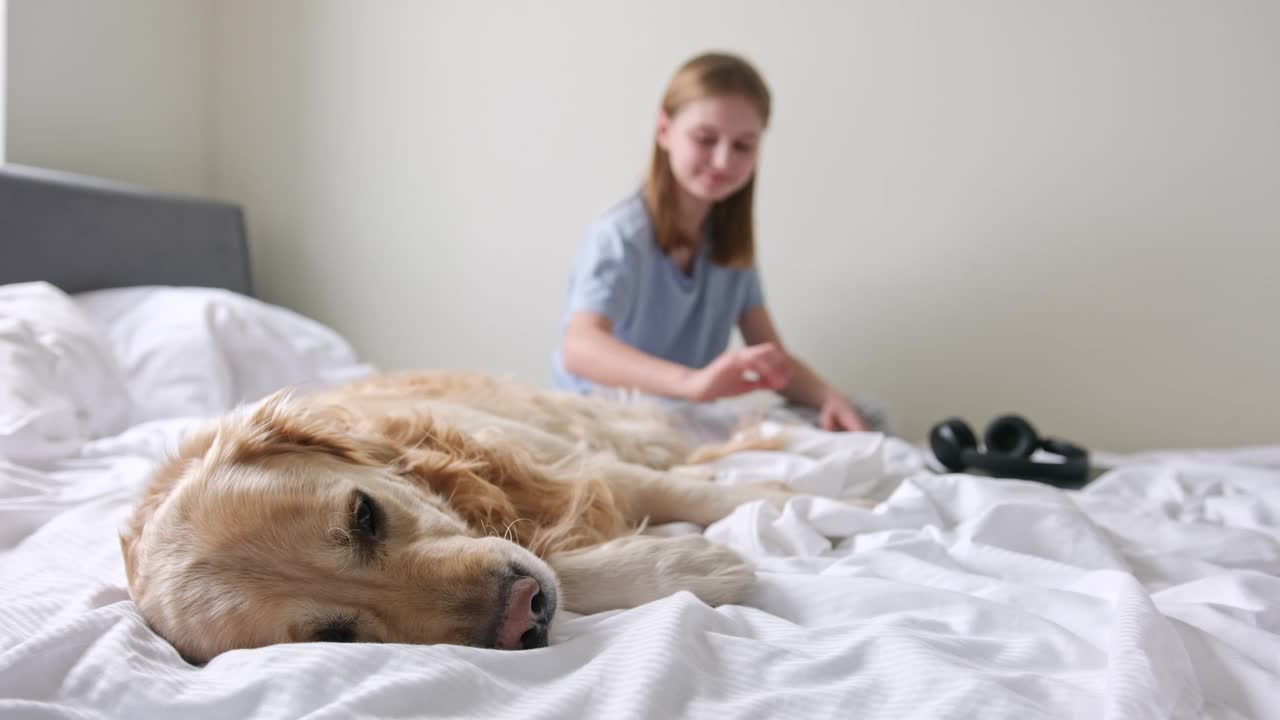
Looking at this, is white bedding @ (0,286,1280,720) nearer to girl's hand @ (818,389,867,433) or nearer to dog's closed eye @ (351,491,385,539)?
dog's closed eye @ (351,491,385,539)

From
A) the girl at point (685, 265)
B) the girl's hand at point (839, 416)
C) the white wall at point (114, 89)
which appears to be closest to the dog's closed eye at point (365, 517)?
the girl at point (685, 265)

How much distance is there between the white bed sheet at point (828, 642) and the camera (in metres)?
0.67

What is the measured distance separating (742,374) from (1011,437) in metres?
0.58

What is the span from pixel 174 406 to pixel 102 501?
74cm

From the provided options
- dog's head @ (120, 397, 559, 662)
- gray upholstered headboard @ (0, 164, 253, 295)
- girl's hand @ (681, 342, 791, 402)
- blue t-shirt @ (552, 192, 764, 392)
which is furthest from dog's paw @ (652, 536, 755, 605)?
gray upholstered headboard @ (0, 164, 253, 295)

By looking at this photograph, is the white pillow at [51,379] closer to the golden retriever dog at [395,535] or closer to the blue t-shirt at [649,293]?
the golden retriever dog at [395,535]

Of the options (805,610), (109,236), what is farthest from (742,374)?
(109,236)

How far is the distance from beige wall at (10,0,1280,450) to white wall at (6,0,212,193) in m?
0.02

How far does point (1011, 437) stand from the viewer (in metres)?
1.82

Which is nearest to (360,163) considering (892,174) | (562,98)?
(562,98)

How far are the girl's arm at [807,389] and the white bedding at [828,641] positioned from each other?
38.1 inches

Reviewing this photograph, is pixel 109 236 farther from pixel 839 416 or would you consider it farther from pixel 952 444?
pixel 952 444

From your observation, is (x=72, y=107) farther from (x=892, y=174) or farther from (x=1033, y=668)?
(x=1033, y=668)

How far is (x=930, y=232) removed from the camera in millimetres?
2592
